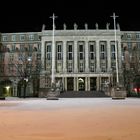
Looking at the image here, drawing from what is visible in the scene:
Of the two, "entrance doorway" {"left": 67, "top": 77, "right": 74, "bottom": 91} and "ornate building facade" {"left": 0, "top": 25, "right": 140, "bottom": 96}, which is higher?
"ornate building facade" {"left": 0, "top": 25, "right": 140, "bottom": 96}

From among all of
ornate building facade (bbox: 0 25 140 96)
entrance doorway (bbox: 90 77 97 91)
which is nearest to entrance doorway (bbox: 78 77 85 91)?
ornate building facade (bbox: 0 25 140 96)

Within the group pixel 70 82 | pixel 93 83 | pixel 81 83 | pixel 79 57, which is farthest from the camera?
pixel 79 57

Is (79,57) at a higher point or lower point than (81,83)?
higher

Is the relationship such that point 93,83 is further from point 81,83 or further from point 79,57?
point 79,57

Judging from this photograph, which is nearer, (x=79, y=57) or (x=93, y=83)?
(x=93, y=83)

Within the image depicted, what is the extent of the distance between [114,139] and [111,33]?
92.7m

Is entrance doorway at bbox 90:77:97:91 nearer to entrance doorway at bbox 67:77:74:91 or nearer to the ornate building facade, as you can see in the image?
the ornate building facade

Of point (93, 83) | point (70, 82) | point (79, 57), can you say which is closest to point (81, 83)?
point (70, 82)

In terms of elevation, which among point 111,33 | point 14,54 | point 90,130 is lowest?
point 90,130

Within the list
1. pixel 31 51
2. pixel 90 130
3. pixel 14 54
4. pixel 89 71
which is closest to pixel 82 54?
pixel 89 71

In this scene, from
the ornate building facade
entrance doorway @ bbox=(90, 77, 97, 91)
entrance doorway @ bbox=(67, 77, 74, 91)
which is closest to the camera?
the ornate building facade

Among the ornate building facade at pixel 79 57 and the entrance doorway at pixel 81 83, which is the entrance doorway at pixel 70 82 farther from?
the entrance doorway at pixel 81 83

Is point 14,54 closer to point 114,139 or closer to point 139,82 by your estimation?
point 139,82

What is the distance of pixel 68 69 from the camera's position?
98562mm
